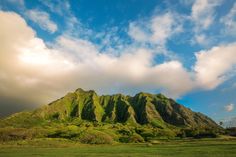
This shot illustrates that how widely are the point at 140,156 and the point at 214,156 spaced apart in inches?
809

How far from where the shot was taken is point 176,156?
79.4 meters

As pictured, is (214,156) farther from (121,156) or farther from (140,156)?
(121,156)

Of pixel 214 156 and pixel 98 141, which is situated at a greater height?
pixel 98 141

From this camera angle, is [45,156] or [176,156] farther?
[45,156]

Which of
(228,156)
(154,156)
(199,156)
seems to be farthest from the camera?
(154,156)

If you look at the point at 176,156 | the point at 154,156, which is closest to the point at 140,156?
the point at 154,156

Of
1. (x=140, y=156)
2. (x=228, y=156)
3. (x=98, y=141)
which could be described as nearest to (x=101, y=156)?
(x=140, y=156)

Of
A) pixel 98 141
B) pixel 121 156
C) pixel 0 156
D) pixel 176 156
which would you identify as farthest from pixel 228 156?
pixel 98 141

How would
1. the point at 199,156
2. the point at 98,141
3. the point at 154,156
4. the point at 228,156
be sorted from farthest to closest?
1. the point at 98,141
2. the point at 154,156
3. the point at 199,156
4. the point at 228,156

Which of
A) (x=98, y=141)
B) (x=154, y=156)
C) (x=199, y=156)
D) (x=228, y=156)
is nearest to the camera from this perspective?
(x=228, y=156)

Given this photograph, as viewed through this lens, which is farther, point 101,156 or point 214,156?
point 101,156

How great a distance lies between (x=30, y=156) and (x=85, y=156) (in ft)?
53.6

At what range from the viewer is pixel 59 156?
87.0m

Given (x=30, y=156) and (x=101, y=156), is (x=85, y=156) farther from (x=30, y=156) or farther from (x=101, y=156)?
(x=30, y=156)
